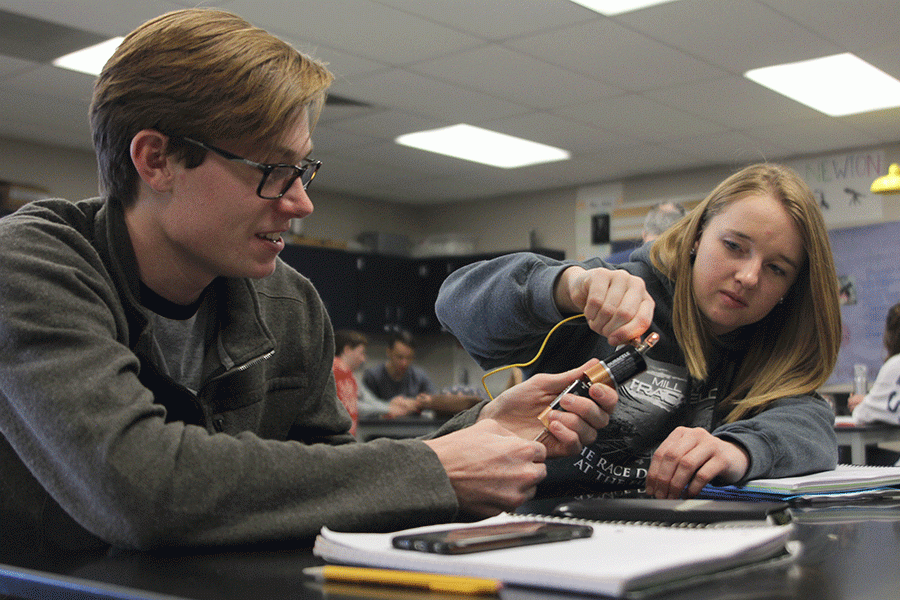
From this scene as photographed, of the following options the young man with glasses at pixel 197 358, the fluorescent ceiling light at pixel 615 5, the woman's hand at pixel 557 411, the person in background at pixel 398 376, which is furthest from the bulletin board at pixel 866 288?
the young man with glasses at pixel 197 358

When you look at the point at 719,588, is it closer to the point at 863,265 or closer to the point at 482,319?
the point at 482,319

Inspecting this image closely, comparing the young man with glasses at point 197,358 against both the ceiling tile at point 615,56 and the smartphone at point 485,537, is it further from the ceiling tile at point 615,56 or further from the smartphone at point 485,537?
the ceiling tile at point 615,56

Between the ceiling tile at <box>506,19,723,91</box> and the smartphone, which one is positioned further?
the ceiling tile at <box>506,19,723,91</box>

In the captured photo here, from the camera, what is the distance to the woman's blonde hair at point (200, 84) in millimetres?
946

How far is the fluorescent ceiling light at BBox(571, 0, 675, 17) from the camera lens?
11.4ft

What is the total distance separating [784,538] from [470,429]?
0.34 meters

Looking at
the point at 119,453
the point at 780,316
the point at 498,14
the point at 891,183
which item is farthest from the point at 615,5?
the point at 119,453

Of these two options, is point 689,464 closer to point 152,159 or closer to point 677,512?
point 677,512

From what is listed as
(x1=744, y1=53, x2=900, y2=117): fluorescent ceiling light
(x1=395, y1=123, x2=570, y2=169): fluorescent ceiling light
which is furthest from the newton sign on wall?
(x1=395, y1=123, x2=570, y2=169): fluorescent ceiling light

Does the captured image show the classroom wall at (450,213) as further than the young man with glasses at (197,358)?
Yes

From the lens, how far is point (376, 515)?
29.9 inches

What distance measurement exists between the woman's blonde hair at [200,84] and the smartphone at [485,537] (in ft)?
1.78

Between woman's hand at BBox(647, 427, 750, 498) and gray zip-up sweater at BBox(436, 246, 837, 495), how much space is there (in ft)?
0.19

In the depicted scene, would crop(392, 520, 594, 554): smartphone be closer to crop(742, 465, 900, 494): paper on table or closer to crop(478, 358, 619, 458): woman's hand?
crop(478, 358, 619, 458): woman's hand
